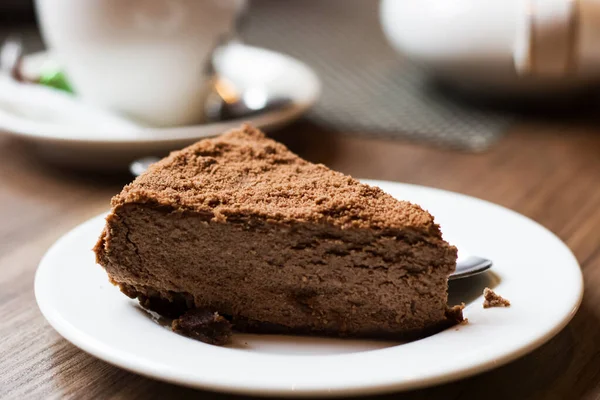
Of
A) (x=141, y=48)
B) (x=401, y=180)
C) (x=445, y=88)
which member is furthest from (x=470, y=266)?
(x=445, y=88)

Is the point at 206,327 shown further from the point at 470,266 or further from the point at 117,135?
the point at 117,135

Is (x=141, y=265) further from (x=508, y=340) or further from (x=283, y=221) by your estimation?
(x=508, y=340)

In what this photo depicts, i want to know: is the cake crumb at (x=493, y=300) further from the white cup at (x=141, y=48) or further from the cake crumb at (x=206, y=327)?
the white cup at (x=141, y=48)

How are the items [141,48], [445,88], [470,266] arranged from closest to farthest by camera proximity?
[470,266], [141,48], [445,88]

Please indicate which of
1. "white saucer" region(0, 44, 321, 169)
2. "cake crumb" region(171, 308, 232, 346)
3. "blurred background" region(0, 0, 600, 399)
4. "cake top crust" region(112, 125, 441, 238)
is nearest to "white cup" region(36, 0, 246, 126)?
"blurred background" region(0, 0, 600, 399)

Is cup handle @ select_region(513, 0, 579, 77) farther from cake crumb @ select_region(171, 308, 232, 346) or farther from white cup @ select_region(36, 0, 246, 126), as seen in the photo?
cake crumb @ select_region(171, 308, 232, 346)

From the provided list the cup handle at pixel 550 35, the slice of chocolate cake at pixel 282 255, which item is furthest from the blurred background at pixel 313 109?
the slice of chocolate cake at pixel 282 255
